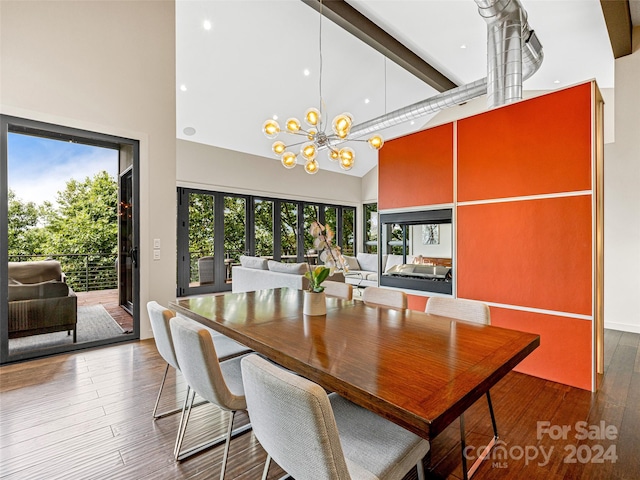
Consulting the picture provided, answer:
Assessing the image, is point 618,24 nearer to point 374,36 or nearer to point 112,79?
point 374,36

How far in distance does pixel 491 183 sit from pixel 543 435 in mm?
2059

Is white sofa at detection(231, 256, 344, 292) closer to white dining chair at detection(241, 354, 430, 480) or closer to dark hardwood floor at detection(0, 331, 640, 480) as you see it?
dark hardwood floor at detection(0, 331, 640, 480)

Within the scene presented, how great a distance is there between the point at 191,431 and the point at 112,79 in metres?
3.63

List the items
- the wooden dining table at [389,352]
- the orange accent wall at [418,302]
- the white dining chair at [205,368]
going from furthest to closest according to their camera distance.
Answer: the orange accent wall at [418,302], the white dining chair at [205,368], the wooden dining table at [389,352]

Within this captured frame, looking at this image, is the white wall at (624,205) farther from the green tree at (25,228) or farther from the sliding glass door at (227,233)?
the green tree at (25,228)

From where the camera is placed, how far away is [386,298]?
2469 millimetres

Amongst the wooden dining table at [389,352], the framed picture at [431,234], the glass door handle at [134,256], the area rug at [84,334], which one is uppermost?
the framed picture at [431,234]

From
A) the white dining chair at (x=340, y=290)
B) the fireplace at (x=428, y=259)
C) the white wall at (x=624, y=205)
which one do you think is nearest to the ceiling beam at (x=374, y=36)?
the white wall at (x=624, y=205)

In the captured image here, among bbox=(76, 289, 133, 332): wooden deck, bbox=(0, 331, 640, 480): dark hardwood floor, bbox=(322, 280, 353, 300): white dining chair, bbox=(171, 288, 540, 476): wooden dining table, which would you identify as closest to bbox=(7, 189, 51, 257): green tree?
bbox=(76, 289, 133, 332): wooden deck

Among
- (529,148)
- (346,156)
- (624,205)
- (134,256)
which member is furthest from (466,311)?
(624,205)

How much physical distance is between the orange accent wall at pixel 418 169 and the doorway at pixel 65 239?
2.99 m

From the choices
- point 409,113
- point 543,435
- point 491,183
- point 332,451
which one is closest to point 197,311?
point 332,451

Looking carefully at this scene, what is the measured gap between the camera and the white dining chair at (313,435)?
2.84 ft

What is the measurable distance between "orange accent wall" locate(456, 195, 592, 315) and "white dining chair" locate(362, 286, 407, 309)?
113 cm
